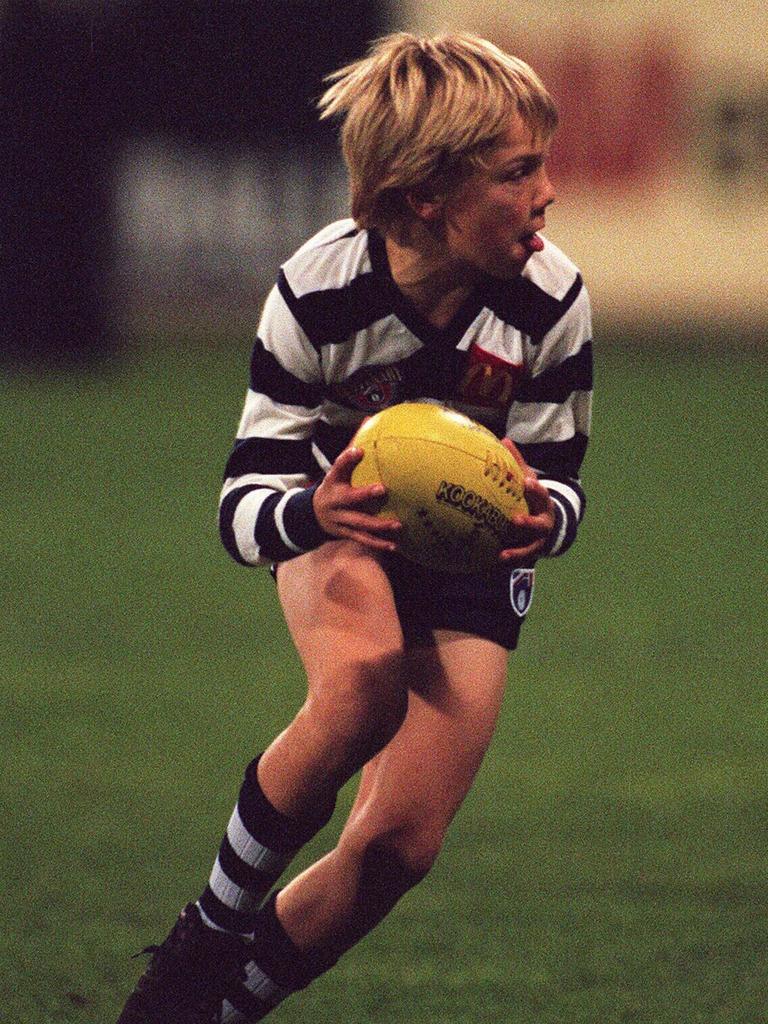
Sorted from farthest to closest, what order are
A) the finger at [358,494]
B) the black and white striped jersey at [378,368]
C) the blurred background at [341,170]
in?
the blurred background at [341,170] < the black and white striped jersey at [378,368] < the finger at [358,494]

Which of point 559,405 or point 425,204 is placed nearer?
point 425,204

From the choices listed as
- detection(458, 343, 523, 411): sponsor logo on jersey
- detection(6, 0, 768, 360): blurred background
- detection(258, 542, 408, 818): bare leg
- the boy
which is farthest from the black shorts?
detection(6, 0, 768, 360): blurred background

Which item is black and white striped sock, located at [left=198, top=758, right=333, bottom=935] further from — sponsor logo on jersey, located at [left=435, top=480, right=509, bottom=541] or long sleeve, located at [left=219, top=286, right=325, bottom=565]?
sponsor logo on jersey, located at [left=435, top=480, right=509, bottom=541]

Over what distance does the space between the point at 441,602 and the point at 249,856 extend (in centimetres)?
64

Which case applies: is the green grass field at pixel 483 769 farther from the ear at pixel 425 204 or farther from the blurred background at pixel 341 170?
the blurred background at pixel 341 170

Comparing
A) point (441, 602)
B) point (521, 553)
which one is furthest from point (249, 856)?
point (521, 553)

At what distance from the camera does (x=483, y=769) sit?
19.8 ft

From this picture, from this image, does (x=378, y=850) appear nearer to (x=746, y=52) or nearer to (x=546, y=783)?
(x=546, y=783)

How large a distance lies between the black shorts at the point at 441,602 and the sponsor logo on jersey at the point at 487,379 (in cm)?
34

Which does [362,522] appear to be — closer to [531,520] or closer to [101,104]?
[531,520]

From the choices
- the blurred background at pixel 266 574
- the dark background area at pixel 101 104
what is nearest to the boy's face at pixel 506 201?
the blurred background at pixel 266 574

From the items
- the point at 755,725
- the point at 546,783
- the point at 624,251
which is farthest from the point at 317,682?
the point at 624,251

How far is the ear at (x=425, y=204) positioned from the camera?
3.71 meters

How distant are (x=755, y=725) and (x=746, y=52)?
603 inches
